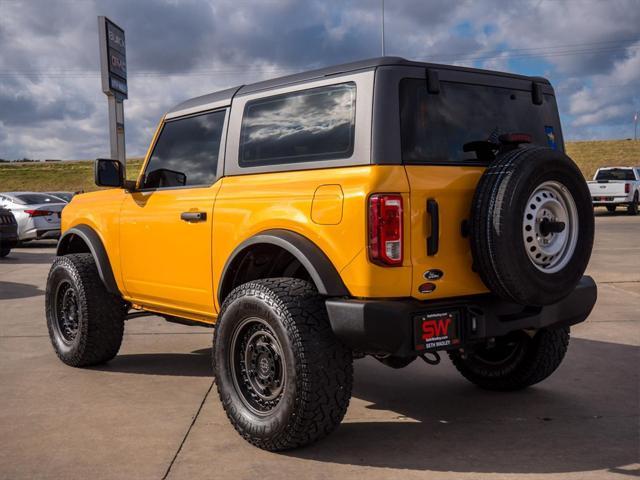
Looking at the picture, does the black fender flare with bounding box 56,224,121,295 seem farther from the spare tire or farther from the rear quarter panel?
the spare tire

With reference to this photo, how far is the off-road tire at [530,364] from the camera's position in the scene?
471cm

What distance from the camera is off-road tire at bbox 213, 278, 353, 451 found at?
140 inches

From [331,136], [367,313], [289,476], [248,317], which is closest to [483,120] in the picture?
[331,136]

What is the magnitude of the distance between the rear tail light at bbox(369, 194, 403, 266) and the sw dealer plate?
0.32 metres

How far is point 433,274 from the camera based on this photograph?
11.8ft

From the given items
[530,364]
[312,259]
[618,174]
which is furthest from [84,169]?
[312,259]

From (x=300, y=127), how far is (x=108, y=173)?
1.77 metres

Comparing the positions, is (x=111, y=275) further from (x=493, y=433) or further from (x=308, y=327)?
(x=493, y=433)

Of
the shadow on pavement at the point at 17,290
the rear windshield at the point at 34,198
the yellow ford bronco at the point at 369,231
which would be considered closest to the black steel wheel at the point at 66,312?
the yellow ford bronco at the point at 369,231

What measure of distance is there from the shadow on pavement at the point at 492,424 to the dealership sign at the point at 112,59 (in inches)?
372

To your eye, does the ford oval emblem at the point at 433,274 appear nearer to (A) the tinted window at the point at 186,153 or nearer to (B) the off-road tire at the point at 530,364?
(B) the off-road tire at the point at 530,364

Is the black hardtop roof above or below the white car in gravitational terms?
above

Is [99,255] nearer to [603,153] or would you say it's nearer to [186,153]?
[186,153]

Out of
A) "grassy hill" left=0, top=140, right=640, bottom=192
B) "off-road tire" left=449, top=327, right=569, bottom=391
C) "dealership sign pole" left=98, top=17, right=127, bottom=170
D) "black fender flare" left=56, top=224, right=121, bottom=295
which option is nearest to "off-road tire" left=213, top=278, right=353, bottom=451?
"off-road tire" left=449, top=327, right=569, bottom=391
